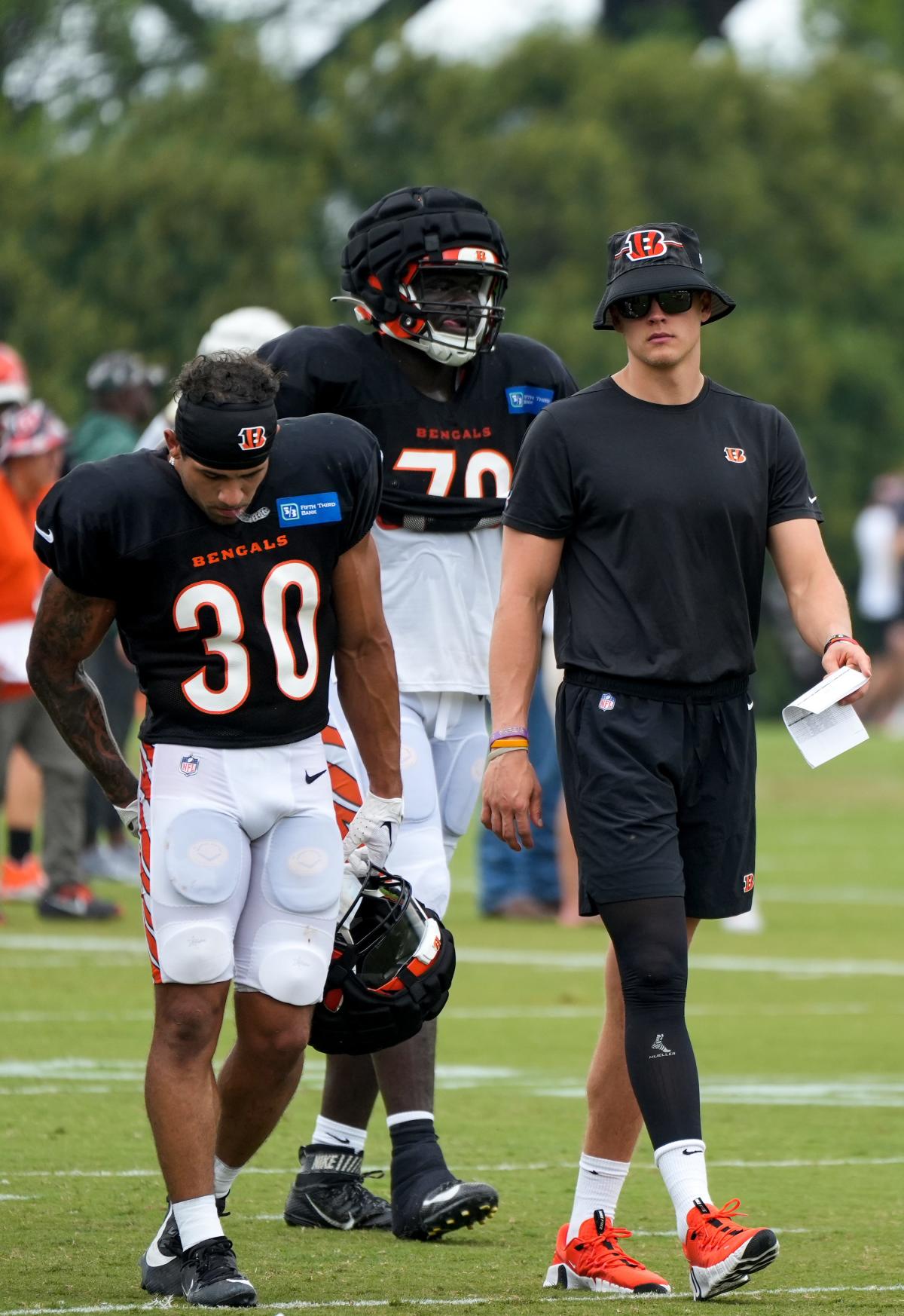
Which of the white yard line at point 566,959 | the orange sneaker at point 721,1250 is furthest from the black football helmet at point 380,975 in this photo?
the white yard line at point 566,959

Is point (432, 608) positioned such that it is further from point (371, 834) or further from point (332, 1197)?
point (332, 1197)

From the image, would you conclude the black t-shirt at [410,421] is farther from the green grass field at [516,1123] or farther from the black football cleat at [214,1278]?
the black football cleat at [214,1278]

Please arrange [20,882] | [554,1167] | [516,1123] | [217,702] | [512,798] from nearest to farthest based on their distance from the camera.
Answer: [217,702] < [512,798] < [554,1167] < [516,1123] < [20,882]

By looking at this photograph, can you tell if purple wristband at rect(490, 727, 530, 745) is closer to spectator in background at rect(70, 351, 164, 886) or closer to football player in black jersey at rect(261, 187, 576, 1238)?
football player in black jersey at rect(261, 187, 576, 1238)

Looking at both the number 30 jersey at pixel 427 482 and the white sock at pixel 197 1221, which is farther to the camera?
the number 30 jersey at pixel 427 482

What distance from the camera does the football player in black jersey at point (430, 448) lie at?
6.59m

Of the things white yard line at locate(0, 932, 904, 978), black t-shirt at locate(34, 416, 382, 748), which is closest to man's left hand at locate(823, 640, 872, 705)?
black t-shirt at locate(34, 416, 382, 748)

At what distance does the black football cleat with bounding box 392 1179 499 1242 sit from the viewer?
609 centimetres

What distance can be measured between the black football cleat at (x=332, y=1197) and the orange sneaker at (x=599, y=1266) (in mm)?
862

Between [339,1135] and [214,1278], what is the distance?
135 centimetres

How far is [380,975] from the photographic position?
19.1 ft

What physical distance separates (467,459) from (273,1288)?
222 cm

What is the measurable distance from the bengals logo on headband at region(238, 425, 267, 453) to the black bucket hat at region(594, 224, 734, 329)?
0.80 m

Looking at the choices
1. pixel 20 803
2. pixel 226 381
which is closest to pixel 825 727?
pixel 226 381
